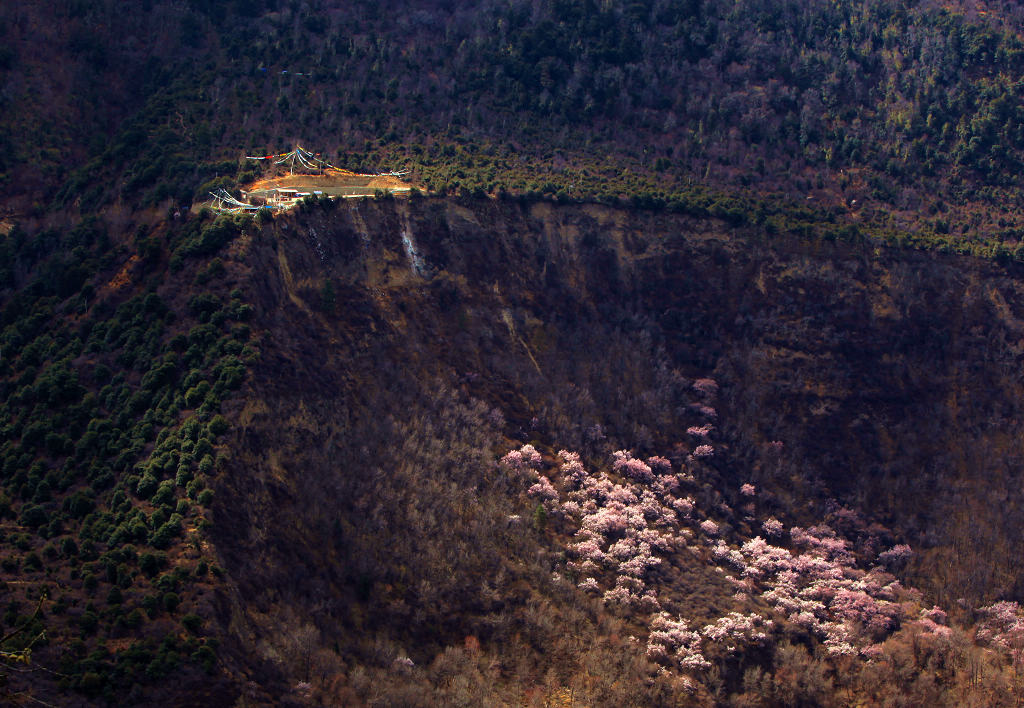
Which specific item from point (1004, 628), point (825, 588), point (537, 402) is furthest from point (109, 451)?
point (1004, 628)

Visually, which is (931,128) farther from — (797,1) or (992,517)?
(992,517)

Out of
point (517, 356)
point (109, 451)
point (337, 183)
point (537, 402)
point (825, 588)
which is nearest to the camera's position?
point (109, 451)

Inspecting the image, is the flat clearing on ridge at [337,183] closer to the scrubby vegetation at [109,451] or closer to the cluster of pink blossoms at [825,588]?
the scrubby vegetation at [109,451]

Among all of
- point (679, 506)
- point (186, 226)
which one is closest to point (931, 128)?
point (679, 506)

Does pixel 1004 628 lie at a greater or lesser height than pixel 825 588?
lesser

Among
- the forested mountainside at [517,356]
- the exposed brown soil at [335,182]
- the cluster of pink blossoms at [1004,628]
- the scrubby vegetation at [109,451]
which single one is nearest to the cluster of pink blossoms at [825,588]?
the forested mountainside at [517,356]

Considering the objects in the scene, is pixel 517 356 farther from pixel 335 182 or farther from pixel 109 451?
pixel 109 451

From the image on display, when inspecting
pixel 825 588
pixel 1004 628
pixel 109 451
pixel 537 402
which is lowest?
pixel 1004 628
